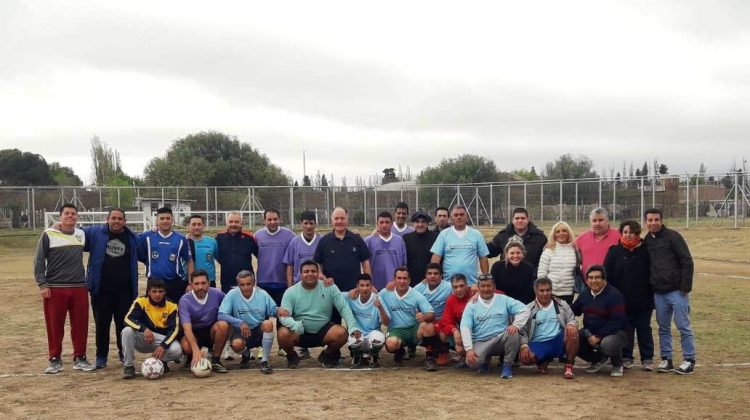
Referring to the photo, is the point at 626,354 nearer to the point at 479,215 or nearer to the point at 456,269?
the point at 456,269

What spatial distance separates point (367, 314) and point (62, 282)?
11.2ft

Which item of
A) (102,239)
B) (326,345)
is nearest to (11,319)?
(102,239)

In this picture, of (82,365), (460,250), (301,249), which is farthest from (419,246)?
(82,365)

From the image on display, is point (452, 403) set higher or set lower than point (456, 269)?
lower

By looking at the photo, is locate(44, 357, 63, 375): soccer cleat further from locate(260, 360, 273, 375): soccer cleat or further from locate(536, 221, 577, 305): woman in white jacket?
locate(536, 221, 577, 305): woman in white jacket

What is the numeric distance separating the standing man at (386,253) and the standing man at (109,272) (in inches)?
111

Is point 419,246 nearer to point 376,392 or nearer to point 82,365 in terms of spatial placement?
point 376,392

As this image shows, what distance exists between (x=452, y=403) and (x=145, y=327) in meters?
3.44

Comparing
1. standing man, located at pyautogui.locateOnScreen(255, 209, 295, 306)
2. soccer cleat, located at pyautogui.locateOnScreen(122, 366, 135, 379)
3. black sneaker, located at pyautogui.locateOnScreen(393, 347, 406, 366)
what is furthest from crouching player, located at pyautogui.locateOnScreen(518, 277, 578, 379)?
soccer cleat, located at pyautogui.locateOnScreen(122, 366, 135, 379)

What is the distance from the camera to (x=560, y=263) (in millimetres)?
7512

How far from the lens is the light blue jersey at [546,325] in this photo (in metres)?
7.16

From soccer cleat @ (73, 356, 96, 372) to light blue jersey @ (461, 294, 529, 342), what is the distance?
415 cm

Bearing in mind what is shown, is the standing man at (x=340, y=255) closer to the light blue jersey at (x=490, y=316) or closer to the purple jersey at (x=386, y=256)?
the purple jersey at (x=386, y=256)

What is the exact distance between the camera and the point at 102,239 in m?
7.57
